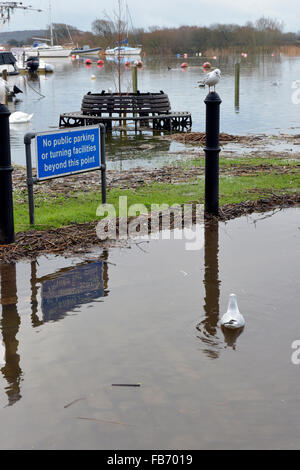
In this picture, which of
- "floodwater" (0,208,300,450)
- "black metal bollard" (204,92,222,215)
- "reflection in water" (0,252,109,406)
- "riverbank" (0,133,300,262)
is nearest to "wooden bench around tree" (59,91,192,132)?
"riverbank" (0,133,300,262)

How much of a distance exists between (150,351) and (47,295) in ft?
4.47

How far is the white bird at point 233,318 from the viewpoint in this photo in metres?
4.34

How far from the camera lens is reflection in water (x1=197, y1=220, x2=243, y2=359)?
4.19 meters

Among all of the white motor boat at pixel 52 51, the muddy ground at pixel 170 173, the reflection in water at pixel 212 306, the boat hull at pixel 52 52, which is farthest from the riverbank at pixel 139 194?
the white motor boat at pixel 52 51

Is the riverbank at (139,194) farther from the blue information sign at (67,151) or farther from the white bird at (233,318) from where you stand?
the white bird at (233,318)

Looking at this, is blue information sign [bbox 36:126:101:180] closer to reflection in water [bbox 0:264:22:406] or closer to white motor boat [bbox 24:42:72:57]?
reflection in water [bbox 0:264:22:406]

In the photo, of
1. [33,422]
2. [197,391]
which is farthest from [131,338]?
[33,422]

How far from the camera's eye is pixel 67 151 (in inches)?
272

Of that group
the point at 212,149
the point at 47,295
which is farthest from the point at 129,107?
the point at 47,295

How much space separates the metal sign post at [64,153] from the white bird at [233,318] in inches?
120

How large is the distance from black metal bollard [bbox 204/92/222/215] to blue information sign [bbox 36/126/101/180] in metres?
1.27

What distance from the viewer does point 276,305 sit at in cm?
480

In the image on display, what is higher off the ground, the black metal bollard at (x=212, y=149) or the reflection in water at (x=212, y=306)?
the black metal bollard at (x=212, y=149)
